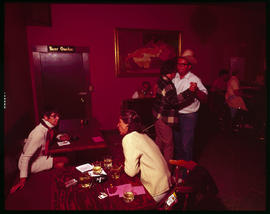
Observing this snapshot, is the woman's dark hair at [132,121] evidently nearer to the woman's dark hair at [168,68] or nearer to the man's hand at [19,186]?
the man's hand at [19,186]

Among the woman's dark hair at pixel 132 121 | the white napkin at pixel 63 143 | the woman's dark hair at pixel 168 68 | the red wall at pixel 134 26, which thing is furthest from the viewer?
the red wall at pixel 134 26

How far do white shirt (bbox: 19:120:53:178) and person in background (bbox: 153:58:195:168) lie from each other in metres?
1.68

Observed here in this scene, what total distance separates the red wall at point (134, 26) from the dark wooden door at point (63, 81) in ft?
0.73

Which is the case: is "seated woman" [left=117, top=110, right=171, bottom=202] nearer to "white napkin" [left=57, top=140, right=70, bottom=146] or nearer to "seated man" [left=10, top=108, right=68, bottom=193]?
"white napkin" [left=57, top=140, right=70, bottom=146]

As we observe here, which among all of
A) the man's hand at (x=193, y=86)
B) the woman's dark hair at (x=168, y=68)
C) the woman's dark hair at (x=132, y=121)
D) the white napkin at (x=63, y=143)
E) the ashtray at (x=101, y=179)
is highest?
the woman's dark hair at (x=168, y=68)

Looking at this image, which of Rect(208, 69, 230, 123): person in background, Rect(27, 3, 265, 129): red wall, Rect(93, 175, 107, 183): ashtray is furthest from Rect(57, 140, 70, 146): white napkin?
Rect(208, 69, 230, 123): person in background

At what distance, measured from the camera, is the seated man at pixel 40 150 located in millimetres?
2242

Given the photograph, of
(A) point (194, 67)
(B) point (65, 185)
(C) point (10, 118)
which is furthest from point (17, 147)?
(A) point (194, 67)

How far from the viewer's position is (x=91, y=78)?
505cm

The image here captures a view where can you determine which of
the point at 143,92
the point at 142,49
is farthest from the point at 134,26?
the point at 143,92

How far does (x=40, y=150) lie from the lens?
2.48m

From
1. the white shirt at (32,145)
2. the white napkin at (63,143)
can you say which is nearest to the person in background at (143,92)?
the white napkin at (63,143)

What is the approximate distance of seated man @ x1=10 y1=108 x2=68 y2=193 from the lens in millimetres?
2242

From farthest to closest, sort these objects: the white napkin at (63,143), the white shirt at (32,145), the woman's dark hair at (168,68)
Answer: the woman's dark hair at (168,68)
the white napkin at (63,143)
the white shirt at (32,145)
